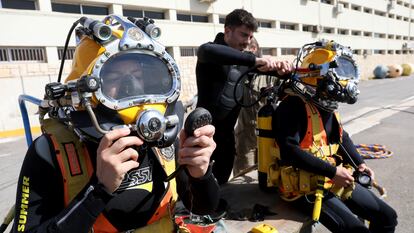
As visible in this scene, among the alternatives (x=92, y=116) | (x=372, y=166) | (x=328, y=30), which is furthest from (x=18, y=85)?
(x=328, y=30)

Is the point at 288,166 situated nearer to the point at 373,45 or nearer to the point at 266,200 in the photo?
the point at 266,200

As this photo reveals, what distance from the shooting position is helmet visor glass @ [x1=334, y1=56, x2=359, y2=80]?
8.95 ft

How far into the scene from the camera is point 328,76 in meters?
2.65

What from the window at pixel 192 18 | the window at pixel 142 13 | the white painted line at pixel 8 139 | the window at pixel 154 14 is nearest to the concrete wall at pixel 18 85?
the white painted line at pixel 8 139

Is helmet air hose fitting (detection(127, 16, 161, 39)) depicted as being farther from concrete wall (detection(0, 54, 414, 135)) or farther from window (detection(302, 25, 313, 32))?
window (detection(302, 25, 313, 32))

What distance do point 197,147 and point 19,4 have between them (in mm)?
12907

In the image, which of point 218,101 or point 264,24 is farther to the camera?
point 264,24

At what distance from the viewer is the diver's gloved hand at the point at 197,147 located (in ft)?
4.31

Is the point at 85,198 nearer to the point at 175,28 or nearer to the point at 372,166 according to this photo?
the point at 372,166

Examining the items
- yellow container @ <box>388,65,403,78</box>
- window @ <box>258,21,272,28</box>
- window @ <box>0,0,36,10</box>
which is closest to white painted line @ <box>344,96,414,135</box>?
window @ <box>0,0,36,10</box>

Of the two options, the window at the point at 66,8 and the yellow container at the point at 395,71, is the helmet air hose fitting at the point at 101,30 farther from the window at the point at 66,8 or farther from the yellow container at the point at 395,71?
the yellow container at the point at 395,71

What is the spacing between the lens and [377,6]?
36812 mm

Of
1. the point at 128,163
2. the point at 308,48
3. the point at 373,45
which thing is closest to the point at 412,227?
the point at 308,48

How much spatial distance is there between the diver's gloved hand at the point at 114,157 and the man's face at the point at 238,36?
216cm
